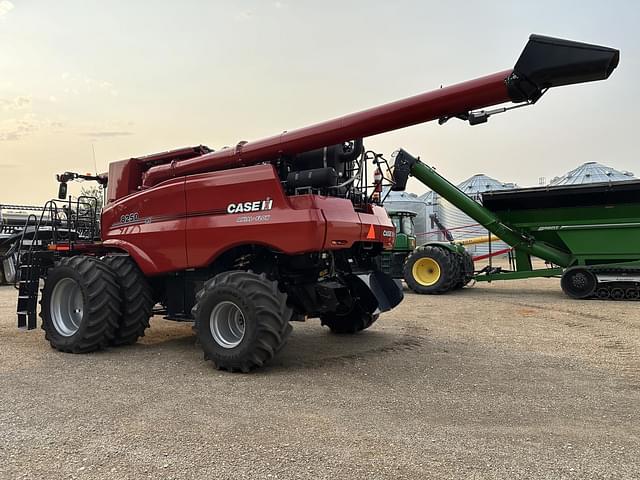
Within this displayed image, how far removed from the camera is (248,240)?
5793mm

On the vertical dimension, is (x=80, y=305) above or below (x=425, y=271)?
above

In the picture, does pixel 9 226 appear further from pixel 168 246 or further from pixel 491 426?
pixel 491 426

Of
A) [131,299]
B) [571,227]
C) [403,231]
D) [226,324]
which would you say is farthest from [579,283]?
[131,299]

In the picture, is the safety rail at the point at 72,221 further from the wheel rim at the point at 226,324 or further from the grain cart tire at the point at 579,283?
the grain cart tire at the point at 579,283

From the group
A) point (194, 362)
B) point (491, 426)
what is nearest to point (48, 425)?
point (194, 362)

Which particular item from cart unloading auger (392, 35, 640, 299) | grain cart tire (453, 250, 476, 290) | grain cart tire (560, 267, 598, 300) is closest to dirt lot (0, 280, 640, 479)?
cart unloading auger (392, 35, 640, 299)

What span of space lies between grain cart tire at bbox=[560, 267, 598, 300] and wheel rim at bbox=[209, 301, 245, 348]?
937 cm

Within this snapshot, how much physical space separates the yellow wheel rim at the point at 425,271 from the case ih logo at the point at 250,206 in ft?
29.5

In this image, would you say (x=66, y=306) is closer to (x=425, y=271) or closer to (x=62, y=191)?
(x=62, y=191)

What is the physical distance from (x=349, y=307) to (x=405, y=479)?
13.5 feet

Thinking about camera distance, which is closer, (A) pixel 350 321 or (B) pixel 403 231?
(A) pixel 350 321

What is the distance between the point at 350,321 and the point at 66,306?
12.7 ft

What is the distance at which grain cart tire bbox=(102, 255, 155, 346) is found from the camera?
22.0ft

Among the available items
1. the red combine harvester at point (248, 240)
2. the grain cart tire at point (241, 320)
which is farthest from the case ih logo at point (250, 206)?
the grain cart tire at point (241, 320)
